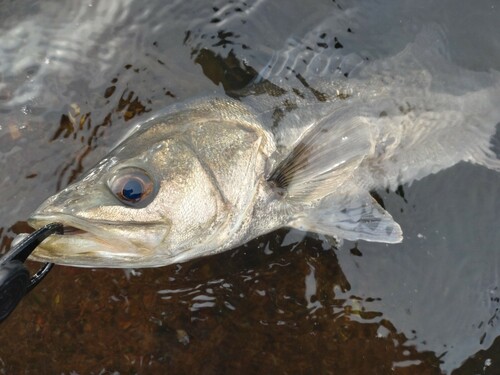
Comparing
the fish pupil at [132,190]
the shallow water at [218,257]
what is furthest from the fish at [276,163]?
the shallow water at [218,257]

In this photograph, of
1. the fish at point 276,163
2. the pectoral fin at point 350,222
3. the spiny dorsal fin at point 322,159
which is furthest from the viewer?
the pectoral fin at point 350,222

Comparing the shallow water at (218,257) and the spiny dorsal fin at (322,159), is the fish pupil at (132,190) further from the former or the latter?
the shallow water at (218,257)

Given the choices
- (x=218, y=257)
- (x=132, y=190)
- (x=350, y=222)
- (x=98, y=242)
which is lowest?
(x=218, y=257)

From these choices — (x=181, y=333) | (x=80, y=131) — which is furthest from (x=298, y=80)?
(x=181, y=333)

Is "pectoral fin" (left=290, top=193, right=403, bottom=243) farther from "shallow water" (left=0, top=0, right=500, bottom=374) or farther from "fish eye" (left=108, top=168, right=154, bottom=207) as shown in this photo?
"fish eye" (left=108, top=168, right=154, bottom=207)

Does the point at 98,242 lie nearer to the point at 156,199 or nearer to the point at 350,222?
the point at 156,199

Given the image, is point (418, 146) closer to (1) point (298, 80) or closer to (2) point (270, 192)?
(1) point (298, 80)

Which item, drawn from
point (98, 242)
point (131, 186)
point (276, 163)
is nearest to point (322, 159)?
point (276, 163)
